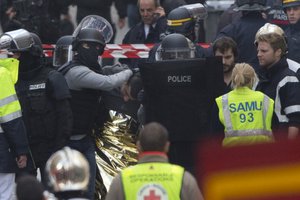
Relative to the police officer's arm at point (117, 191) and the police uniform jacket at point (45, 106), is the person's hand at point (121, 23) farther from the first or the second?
the police officer's arm at point (117, 191)

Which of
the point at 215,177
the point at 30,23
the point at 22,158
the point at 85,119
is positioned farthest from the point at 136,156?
the point at 215,177

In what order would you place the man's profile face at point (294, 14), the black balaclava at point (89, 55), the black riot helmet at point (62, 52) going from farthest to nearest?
1. the black riot helmet at point (62, 52)
2. the man's profile face at point (294, 14)
3. the black balaclava at point (89, 55)

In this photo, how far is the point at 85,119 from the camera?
11141mm

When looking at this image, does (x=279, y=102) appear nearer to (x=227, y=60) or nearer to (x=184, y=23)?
(x=227, y=60)

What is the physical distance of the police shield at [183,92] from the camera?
10.7 metres

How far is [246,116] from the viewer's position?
10.2 m

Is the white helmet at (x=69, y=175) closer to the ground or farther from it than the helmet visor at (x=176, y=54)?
farther from it

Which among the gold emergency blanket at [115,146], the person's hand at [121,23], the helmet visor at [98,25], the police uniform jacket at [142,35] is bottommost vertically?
the gold emergency blanket at [115,146]

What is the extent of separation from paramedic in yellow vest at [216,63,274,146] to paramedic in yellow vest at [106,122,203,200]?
94.1 inches

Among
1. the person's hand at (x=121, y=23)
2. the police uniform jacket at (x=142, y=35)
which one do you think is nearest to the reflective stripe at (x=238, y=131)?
the police uniform jacket at (x=142, y=35)

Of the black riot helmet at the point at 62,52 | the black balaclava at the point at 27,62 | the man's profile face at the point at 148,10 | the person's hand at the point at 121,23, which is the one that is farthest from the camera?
the person's hand at the point at 121,23

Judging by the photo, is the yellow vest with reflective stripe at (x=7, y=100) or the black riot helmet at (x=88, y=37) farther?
the black riot helmet at (x=88, y=37)

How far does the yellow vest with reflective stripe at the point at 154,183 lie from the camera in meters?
7.79

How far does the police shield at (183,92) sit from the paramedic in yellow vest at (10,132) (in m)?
1.16
